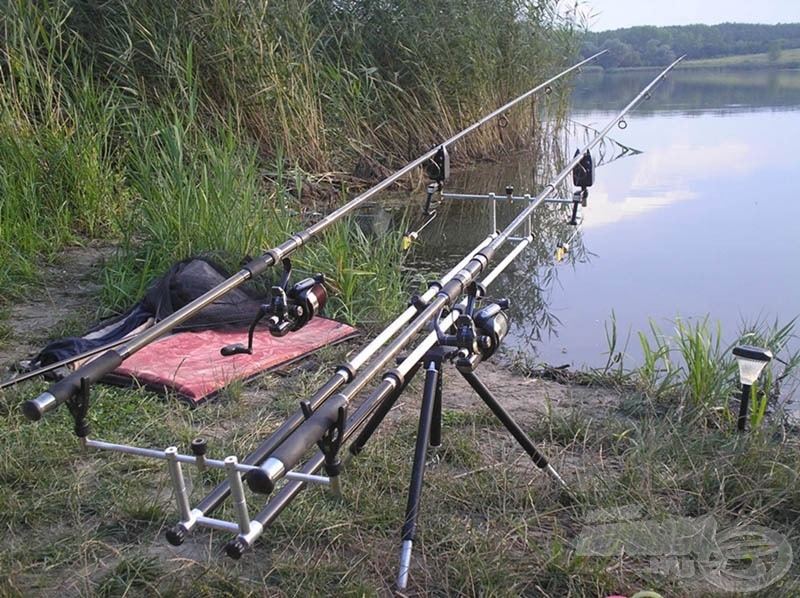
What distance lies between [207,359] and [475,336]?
1.54 m

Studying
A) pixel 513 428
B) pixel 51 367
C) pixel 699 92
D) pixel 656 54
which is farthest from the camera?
pixel 699 92

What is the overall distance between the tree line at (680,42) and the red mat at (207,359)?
466 centimetres

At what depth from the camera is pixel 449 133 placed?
273 inches

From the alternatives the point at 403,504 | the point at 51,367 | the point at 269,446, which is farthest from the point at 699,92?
A: the point at 269,446

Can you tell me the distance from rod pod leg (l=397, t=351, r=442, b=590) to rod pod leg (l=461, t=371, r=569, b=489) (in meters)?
0.10

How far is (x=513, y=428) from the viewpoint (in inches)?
76.7

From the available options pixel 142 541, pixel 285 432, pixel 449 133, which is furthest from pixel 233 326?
pixel 449 133

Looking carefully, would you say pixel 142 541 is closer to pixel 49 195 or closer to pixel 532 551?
pixel 532 551

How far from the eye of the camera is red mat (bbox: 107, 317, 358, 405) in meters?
2.72

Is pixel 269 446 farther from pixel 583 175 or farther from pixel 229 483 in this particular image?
pixel 583 175

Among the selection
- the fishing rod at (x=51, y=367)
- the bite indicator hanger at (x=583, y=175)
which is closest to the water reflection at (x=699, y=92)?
the bite indicator hanger at (x=583, y=175)

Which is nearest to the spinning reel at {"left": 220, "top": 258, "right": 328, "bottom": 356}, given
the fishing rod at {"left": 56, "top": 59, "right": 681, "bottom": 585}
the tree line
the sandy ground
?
the fishing rod at {"left": 56, "top": 59, "right": 681, "bottom": 585}

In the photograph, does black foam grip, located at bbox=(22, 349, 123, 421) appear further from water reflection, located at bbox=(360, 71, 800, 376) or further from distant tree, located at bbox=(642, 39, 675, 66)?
distant tree, located at bbox=(642, 39, 675, 66)

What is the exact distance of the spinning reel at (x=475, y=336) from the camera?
1660 millimetres
